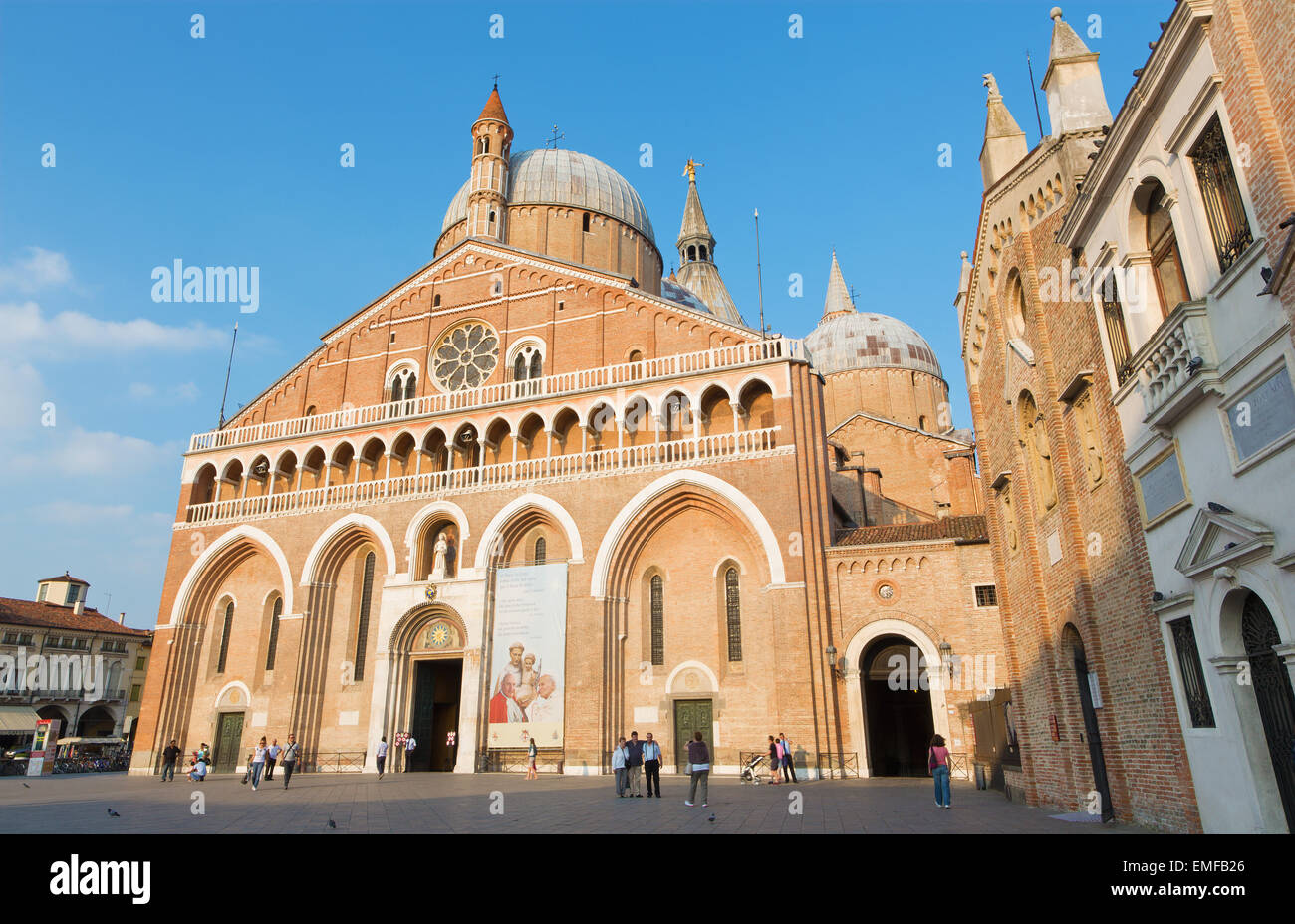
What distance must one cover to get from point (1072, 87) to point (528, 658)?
19.3 metres

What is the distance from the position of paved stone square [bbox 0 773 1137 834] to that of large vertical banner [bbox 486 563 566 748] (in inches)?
99.2

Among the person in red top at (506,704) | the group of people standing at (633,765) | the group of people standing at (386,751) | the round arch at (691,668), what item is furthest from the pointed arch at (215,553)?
the group of people standing at (633,765)

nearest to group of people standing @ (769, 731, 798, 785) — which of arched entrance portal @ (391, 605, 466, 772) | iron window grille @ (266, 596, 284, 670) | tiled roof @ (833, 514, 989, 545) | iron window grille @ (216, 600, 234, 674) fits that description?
tiled roof @ (833, 514, 989, 545)

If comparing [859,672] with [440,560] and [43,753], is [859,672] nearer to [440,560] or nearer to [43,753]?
[440,560]

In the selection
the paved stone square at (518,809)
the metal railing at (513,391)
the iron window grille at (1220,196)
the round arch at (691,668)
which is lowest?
the paved stone square at (518,809)

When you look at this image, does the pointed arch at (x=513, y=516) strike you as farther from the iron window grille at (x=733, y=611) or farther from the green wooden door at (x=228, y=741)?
the green wooden door at (x=228, y=741)

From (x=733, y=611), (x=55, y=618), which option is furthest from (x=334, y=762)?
(x=55, y=618)

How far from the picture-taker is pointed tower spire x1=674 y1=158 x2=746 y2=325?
56.6 meters

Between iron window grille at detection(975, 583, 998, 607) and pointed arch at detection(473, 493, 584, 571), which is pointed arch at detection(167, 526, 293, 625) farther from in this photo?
iron window grille at detection(975, 583, 998, 607)

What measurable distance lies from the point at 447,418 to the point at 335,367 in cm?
666

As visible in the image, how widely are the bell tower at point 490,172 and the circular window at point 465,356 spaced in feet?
15.6

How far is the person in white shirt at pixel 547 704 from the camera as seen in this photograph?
23.5 meters
